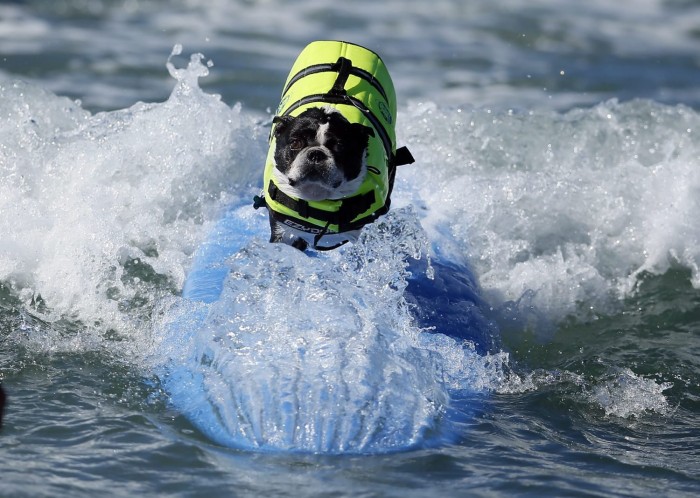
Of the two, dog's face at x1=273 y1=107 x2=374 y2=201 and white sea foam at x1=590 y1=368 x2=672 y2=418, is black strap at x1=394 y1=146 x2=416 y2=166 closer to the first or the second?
dog's face at x1=273 y1=107 x2=374 y2=201

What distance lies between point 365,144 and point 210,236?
1622 millimetres

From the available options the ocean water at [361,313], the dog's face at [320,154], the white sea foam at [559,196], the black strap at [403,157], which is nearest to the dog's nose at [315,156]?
the dog's face at [320,154]

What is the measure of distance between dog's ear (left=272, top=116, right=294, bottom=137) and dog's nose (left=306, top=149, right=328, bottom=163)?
0.79 ft

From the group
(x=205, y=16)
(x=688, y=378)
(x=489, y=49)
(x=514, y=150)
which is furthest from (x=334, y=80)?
(x=205, y=16)

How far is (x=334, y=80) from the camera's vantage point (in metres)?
4.88

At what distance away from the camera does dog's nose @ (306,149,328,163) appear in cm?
428

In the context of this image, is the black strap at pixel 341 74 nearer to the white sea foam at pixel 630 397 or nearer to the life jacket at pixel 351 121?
the life jacket at pixel 351 121

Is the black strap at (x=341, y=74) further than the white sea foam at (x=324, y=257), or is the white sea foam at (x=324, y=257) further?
the black strap at (x=341, y=74)

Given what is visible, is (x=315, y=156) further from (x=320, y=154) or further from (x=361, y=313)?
(x=361, y=313)

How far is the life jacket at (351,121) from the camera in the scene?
181 inches

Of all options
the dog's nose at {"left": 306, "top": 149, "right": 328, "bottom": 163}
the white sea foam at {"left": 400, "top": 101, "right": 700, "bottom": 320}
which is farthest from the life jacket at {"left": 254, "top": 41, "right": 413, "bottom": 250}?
the white sea foam at {"left": 400, "top": 101, "right": 700, "bottom": 320}

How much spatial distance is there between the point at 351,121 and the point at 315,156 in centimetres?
38

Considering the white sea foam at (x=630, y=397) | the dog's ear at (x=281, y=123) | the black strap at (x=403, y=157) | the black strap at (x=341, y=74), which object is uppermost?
the black strap at (x=341, y=74)

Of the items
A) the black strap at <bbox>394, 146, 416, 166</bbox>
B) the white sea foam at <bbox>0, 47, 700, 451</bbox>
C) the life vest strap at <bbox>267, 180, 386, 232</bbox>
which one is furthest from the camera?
the black strap at <bbox>394, 146, 416, 166</bbox>
